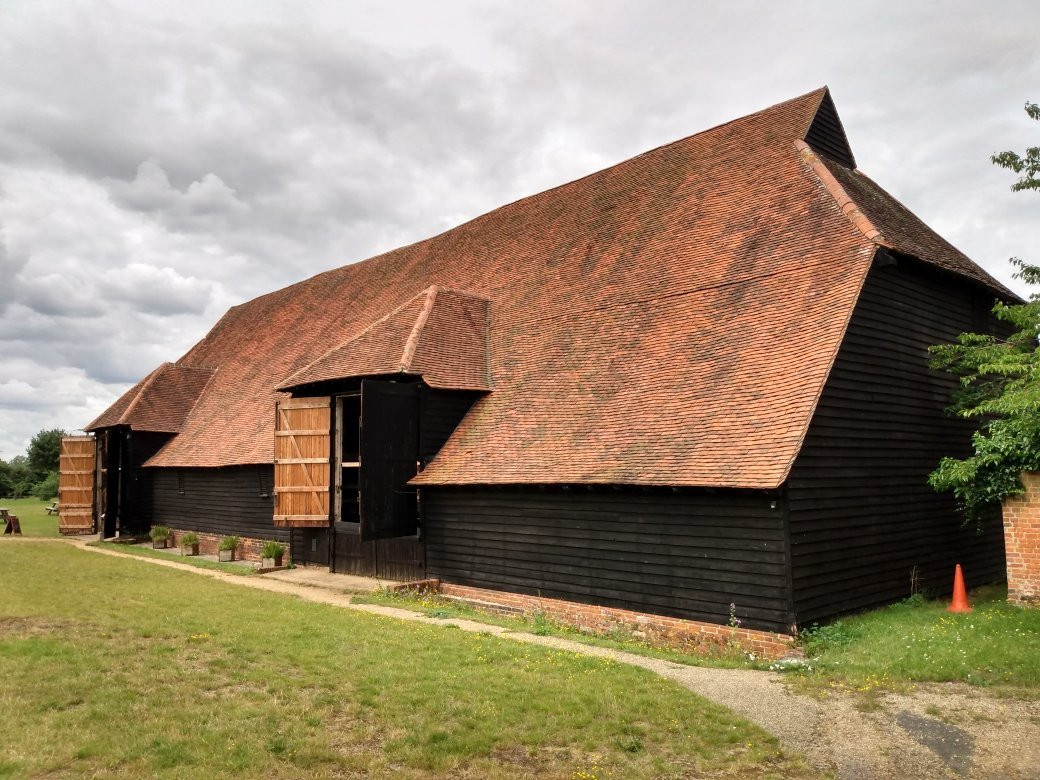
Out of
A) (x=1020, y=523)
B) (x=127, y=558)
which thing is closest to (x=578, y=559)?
(x=1020, y=523)

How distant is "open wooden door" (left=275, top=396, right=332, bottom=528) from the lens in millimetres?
16672

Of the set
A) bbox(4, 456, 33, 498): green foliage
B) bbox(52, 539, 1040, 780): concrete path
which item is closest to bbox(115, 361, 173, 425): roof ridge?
bbox(52, 539, 1040, 780): concrete path

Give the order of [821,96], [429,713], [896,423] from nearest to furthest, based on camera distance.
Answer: [429,713]
[896,423]
[821,96]

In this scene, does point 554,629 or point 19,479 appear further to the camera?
point 19,479

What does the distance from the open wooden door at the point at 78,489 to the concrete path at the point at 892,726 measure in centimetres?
2506

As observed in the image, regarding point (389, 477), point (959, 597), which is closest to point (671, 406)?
point (959, 597)

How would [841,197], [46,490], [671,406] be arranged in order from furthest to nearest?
[46,490], [841,197], [671,406]

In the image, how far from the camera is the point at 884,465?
11641 mm

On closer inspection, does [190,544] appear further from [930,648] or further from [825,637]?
[930,648]

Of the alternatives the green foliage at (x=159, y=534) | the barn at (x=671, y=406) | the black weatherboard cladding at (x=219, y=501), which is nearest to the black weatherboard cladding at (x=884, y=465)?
the barn at (x=671, y=406)

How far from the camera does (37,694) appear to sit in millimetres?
7219

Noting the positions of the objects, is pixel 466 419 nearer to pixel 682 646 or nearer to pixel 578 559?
pixel 578 559

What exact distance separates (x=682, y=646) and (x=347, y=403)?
40.7 feet

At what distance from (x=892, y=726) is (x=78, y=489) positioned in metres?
28.7
